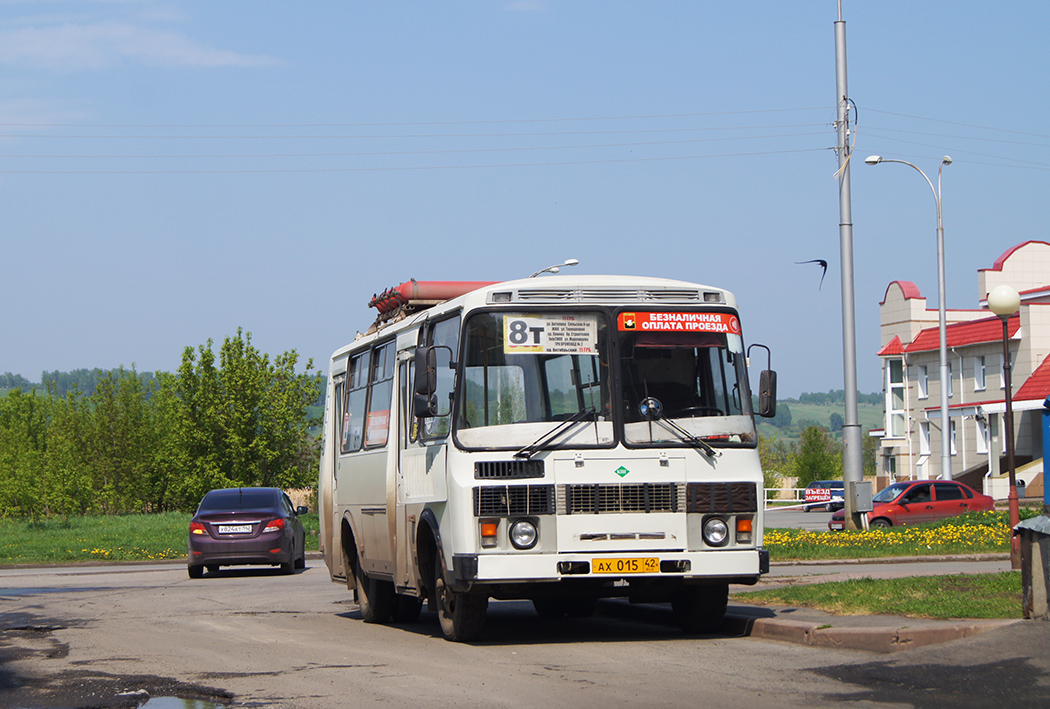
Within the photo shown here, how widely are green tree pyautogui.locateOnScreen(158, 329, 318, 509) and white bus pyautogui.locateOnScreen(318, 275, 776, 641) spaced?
54.2 metres

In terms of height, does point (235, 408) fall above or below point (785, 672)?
above

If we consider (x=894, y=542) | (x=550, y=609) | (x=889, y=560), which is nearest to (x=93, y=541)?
(x=894, y=542)

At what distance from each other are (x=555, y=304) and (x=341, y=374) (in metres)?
5.57

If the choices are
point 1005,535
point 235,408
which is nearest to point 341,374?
point 1005,535

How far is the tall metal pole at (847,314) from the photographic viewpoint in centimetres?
2406

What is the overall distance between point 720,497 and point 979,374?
53588mm

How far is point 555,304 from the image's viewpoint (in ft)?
37.0

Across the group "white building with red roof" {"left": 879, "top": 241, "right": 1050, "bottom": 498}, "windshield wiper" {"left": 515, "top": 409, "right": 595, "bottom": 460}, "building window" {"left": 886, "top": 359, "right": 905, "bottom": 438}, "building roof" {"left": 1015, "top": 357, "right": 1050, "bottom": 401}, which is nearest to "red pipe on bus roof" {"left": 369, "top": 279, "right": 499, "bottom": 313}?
"windshield wiper" {"left": 515, "top": 409, "right": 595, "bottom": 460}

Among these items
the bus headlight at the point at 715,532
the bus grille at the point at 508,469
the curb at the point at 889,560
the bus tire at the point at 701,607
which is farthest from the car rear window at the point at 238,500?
the bus headlight at the point at 715,532

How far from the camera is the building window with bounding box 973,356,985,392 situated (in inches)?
2397

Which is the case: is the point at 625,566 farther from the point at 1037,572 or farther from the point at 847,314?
the point at 847,314

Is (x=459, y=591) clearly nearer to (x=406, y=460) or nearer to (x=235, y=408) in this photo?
→ (x=406, y=460)

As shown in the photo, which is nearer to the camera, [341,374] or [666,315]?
[666,315]

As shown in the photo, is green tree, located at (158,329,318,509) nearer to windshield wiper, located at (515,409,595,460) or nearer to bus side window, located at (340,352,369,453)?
bus side window, located at (340,352,369,453)
